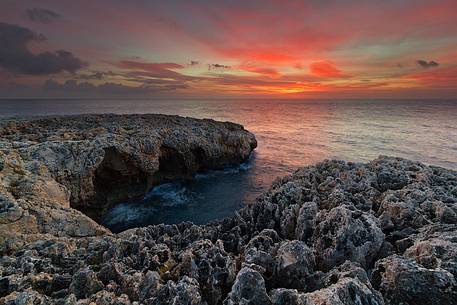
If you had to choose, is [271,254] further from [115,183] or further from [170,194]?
[170,194]

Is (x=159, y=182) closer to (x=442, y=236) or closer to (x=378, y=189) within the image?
(x=378, y=189)

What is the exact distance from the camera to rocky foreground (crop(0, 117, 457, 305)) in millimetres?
6691

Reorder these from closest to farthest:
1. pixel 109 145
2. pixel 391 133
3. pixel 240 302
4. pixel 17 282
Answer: pixel 240 302 → pixel 17 282 → pixel 109 145 → pixel 391 133

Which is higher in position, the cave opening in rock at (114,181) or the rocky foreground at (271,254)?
the rocky foreground at (271,254)

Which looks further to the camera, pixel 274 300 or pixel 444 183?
pixel 444 183

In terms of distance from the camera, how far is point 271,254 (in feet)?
29.8

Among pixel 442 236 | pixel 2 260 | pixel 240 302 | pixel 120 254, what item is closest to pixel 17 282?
pixel 2 260

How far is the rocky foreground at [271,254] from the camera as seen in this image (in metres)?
6.69

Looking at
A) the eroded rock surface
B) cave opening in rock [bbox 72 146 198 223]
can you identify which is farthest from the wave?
the eroded rock surface

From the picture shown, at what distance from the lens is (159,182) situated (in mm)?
34344

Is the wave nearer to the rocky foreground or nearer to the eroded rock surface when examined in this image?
the eroded rock surface

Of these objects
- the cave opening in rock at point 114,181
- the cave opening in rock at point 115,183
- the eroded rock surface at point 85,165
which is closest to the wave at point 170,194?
the cave opening in rock at point 115,183

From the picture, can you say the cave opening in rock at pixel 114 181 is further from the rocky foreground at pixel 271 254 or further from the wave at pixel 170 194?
the rocky foreground at pixel 271 254

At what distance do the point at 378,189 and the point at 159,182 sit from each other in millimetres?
25898
